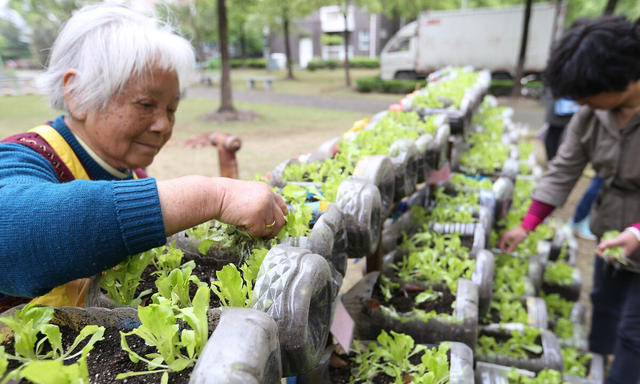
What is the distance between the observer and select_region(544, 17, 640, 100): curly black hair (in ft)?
6.05

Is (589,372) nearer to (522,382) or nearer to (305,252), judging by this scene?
(522,382)

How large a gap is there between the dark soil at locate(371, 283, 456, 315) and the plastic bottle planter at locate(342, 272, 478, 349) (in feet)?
0.23

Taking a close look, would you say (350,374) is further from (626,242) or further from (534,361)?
(626,242)

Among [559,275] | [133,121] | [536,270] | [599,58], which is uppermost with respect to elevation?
[599,58]

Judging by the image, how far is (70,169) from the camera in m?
1.26

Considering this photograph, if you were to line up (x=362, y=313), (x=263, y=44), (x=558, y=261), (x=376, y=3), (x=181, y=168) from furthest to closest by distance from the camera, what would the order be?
(x=263, y=44), (x=376, y=3), (x=181, y=168), (x=558, y=261), (x=362, y=313)

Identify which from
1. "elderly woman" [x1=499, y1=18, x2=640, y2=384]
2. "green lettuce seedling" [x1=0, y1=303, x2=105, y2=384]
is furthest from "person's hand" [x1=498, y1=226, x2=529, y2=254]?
"green lettuce seedling" [x1=0, y1=303, x2=105, y2=384]

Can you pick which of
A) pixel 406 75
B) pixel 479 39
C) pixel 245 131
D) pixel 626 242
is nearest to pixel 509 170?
pixel 626 242

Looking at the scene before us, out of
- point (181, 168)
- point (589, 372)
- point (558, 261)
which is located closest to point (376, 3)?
point (181, 168)

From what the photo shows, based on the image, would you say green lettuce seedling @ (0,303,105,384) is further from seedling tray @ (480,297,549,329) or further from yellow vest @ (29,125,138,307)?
seedling tray @ (480,297,549,329)

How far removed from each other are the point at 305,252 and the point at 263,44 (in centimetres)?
3561

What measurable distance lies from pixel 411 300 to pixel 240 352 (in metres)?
1.32

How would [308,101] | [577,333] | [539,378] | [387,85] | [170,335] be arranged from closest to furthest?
[170,335], [539,378], [577,333], [308,101], [387,85]

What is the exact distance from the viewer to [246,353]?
0.61 meters
